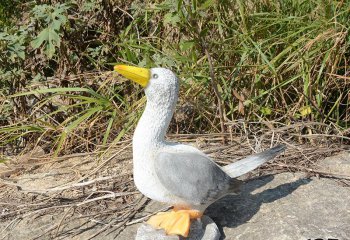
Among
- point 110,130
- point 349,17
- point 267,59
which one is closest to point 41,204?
point 110,130

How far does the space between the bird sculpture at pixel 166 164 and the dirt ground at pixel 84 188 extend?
30 centimetres

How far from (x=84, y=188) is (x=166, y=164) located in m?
0.63

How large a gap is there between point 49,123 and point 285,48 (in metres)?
1.15

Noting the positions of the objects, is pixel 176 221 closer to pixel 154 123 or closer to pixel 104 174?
pixel 154 123

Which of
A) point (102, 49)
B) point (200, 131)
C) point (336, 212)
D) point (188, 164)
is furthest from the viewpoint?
point (102, 49)

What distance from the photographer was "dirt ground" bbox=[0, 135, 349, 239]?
187cm

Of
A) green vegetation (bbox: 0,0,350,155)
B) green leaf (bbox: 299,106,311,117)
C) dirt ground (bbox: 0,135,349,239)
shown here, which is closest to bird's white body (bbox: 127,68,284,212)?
dirt ground (bbox: 0,135,349,239)

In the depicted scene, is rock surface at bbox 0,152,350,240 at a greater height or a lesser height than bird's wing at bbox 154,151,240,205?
lesser

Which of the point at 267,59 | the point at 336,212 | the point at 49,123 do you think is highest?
the point at 267,59

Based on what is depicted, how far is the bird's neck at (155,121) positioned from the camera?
5.19 ft

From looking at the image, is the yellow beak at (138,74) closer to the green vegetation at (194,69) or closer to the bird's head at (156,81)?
the bird's head at (156,81)

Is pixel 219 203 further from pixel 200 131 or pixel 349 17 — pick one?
pixel 349 17

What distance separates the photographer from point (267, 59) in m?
2.33

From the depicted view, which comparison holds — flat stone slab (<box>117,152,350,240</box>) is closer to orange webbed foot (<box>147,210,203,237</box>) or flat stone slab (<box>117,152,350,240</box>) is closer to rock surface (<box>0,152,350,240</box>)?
rock surface (<box>0,152,350,240</box>)
